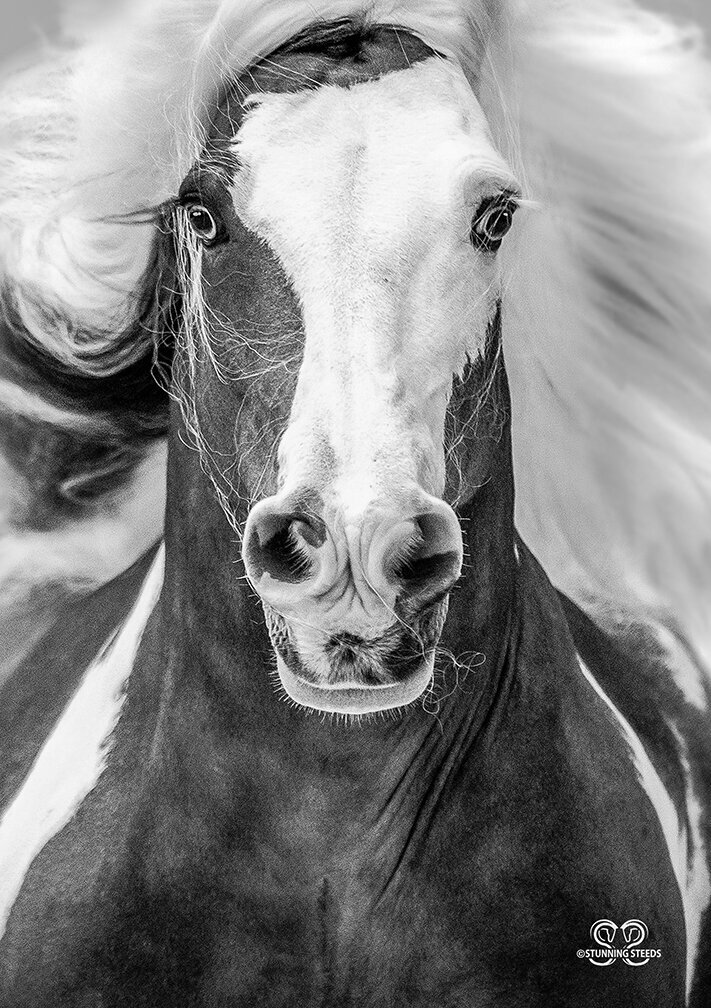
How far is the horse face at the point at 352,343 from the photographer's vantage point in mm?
806

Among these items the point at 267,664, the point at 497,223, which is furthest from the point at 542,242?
the point at 267,664

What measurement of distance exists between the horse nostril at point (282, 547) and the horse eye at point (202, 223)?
10.4 inches

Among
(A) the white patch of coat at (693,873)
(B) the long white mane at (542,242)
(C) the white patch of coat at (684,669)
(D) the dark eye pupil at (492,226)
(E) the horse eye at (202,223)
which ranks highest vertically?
(B) the long white mane at (542,242)

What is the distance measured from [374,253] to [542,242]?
15.2 inches

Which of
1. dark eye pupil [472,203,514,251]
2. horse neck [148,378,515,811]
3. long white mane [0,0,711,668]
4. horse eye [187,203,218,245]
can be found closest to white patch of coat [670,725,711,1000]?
long white mane [0,0,711,668]

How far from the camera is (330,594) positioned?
82 cm

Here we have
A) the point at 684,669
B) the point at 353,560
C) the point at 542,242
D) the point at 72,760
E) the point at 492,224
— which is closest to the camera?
the point at 353,560

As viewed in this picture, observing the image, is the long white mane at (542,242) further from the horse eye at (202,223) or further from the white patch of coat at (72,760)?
the white patch of coat at (72,760)

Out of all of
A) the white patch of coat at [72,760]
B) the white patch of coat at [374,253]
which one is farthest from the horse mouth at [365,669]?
the white patch of coat at [72,760]

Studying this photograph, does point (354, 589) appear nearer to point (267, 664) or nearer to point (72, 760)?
point (267, 664)

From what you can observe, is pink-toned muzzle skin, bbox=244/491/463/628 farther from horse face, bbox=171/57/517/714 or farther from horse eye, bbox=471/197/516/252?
horse eye, bbox=471/197/516/252

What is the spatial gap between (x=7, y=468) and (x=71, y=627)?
22 cm

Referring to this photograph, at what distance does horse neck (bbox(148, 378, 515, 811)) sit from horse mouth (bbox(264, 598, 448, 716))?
0.14m

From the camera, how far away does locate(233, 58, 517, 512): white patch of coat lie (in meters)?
0.83
